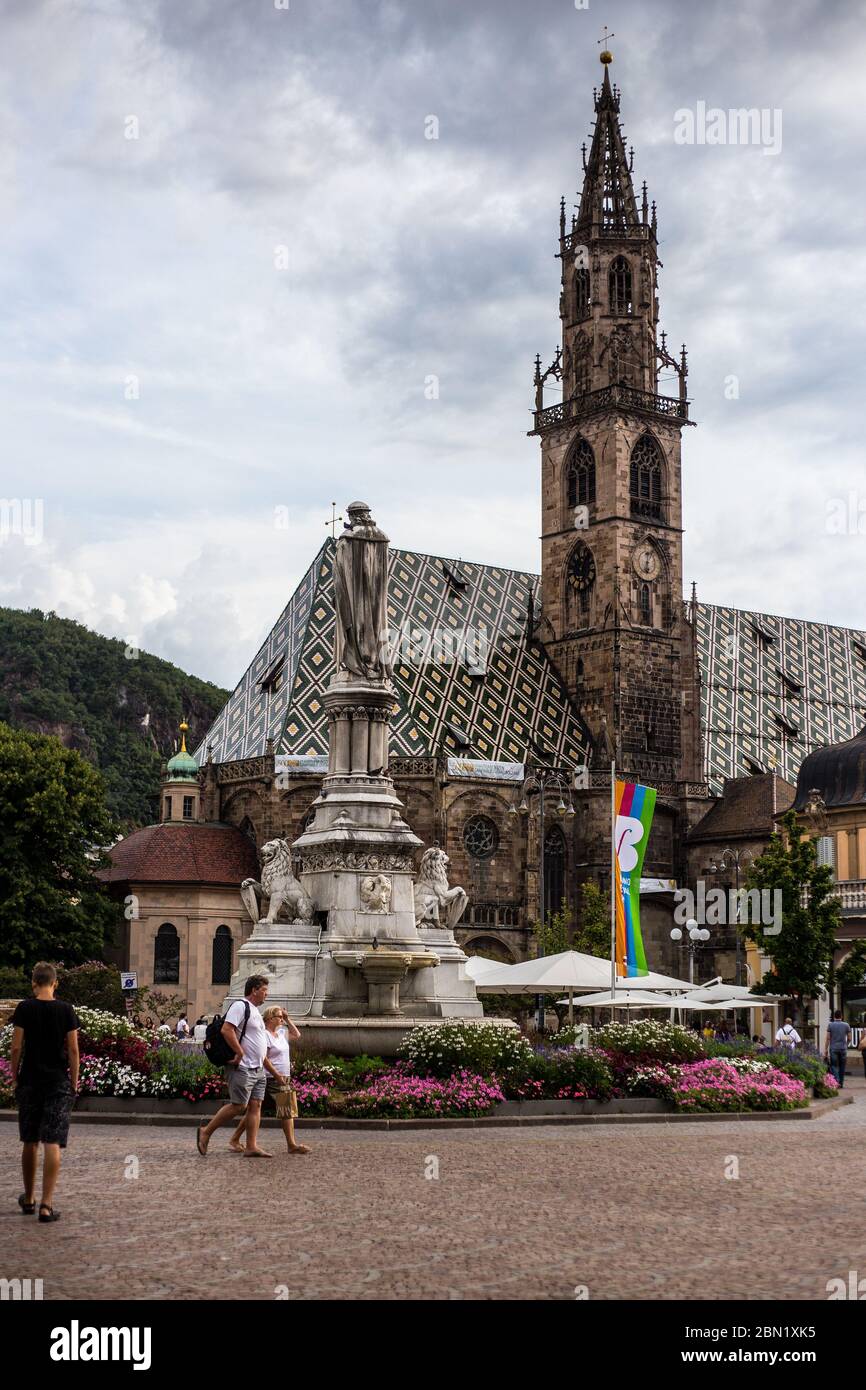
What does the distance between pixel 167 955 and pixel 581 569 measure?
2627 cm

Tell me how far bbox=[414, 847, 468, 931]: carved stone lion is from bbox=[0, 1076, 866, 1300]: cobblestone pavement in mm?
7463

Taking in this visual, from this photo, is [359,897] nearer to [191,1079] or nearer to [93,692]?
[191,1079]

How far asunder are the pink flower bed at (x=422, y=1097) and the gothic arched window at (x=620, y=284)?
202 feet

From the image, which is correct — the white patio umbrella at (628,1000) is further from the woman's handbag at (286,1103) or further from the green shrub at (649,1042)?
the woman's handbag at (286,1103)

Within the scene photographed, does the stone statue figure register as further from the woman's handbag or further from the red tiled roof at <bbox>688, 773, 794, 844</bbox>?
the red tiled roof at <bbox>688, 773, 794, 844</bbox>

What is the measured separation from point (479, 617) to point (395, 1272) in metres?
67.5

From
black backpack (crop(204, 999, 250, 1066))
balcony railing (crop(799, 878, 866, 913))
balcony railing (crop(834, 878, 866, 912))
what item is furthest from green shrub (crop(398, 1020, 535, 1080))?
balcony railing (crop(834, 878, 866, 912))

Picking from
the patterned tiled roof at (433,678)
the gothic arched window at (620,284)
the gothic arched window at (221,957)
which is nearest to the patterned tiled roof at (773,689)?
the patterned tiled roof at (433,678)

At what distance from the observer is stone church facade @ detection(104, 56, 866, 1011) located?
68438 mm

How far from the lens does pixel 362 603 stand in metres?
27.3

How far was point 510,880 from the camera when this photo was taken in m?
68.9

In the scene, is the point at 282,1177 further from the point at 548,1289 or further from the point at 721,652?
the point at 721,652

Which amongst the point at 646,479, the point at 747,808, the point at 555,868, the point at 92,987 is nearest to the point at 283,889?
the point at 92,987

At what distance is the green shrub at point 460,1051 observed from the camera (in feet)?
74.1
